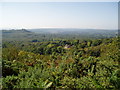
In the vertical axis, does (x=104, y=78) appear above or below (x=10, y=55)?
below

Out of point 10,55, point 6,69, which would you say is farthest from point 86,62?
point 10,55

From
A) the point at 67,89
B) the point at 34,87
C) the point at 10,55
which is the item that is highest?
the point at 10,55

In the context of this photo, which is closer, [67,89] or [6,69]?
[67,89]

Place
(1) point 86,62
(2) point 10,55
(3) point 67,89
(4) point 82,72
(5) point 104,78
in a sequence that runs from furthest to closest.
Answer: (2) point 10,55 → (1) point 86,62 → (4) point 82,72 → (5) point 104,78 → (3) point 67,89

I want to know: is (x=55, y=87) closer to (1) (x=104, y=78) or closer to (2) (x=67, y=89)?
(2) (x=67, y=89)

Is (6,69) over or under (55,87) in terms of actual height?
over

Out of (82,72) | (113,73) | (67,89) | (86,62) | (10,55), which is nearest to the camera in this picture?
(67,89)

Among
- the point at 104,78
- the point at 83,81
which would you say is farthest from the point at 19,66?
the point at 104,78

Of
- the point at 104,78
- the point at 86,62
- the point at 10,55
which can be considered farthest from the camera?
the point at 10,55

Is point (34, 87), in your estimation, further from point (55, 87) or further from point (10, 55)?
point (10, 55)
